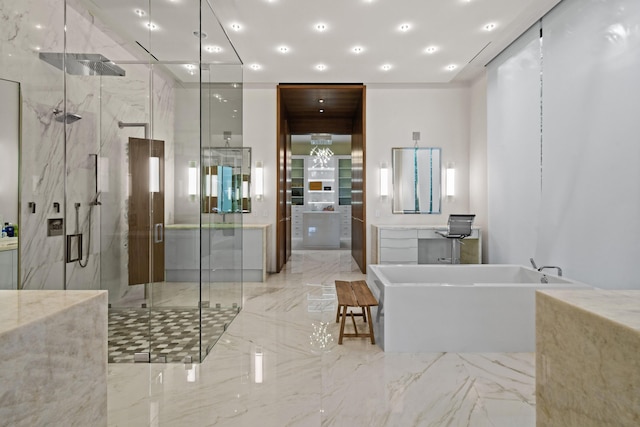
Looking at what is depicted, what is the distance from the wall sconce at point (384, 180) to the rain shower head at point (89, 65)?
4.45m

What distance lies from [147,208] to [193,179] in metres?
0.42

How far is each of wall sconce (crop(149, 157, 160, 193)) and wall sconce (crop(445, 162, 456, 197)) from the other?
16.9ft

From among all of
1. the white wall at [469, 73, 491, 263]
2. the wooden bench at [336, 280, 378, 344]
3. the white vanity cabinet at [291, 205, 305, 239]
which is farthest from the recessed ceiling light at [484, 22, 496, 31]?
the white vanity cabinet at [291, 205, 305, 239]

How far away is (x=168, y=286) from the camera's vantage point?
301 centimetres

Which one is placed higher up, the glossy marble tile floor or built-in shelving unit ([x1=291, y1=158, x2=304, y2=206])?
built-in shelving unit ([x1=291, y1=158, x2=304, y2=206])

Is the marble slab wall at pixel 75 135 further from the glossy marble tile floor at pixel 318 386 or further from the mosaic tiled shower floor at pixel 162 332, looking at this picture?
the glossy marble tile floor at pixel 318 386

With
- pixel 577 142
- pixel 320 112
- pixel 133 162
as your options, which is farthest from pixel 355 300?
pixel 320 112

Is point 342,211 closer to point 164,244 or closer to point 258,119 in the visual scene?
point 258,119

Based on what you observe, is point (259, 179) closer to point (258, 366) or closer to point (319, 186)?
point (258, 366)

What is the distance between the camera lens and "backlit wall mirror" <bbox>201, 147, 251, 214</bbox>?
3.22 meters

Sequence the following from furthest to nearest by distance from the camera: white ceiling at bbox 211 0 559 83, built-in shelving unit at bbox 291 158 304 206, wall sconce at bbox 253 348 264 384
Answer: built-in shelving unit at bbox 291 158 304 206 < white ceiling at bbox 211 0 559 83 < wall sconce at bbox 253 348 264 384

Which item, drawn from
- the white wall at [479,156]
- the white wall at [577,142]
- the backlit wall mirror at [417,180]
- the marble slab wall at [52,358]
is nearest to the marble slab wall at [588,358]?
the marble slab wall at [52,358]

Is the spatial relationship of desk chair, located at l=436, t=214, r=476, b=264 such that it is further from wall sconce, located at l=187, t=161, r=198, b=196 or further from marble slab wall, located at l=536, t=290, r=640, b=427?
marble slab wall, located at l=536, t=290, r=640, b=427

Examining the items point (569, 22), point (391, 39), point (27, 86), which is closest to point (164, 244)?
point (27, 86)
